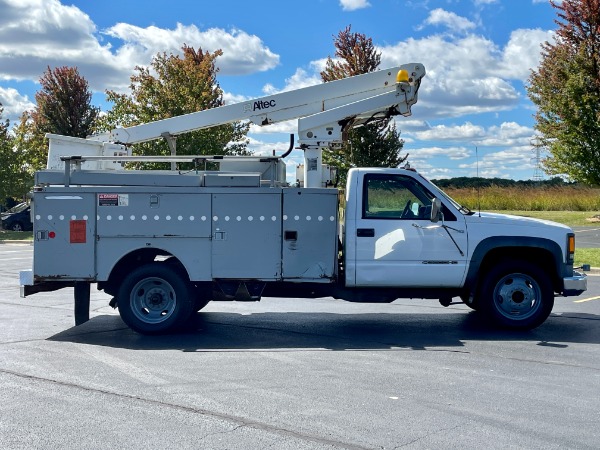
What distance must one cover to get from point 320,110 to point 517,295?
3.75 m

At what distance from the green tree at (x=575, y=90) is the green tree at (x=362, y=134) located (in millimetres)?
5813

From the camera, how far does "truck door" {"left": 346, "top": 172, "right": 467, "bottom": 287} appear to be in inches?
371

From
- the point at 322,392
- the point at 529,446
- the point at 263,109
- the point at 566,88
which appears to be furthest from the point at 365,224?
the point at 566,88

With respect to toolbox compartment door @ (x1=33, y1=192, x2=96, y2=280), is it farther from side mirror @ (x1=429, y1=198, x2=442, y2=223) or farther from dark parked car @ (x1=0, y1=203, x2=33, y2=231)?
dark parked car @ (x1=0, y1=203, x2=33, y2=231)

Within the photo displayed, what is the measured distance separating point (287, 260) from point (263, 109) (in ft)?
8.39

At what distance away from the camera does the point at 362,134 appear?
27500 millimetres

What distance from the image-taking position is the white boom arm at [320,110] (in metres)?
10.2

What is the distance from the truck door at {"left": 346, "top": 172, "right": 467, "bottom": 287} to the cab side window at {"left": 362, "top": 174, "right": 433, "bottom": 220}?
0.01 m

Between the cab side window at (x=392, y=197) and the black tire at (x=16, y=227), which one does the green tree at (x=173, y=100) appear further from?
the cab side window at (x=392, y=197)

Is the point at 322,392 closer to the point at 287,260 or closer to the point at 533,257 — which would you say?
the point at 287,260

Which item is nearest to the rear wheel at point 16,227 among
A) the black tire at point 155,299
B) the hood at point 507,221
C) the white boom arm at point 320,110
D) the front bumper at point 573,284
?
the white boom arm at point 320,110

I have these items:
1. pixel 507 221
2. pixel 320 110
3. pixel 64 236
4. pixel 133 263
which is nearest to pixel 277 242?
pixel 133 263

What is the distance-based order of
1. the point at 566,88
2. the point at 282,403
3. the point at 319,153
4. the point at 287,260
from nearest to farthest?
the point at 282,403 → the point at 287,260 → the point at 319,153 → the point at 566,88

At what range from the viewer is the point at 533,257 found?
32.0 feet
